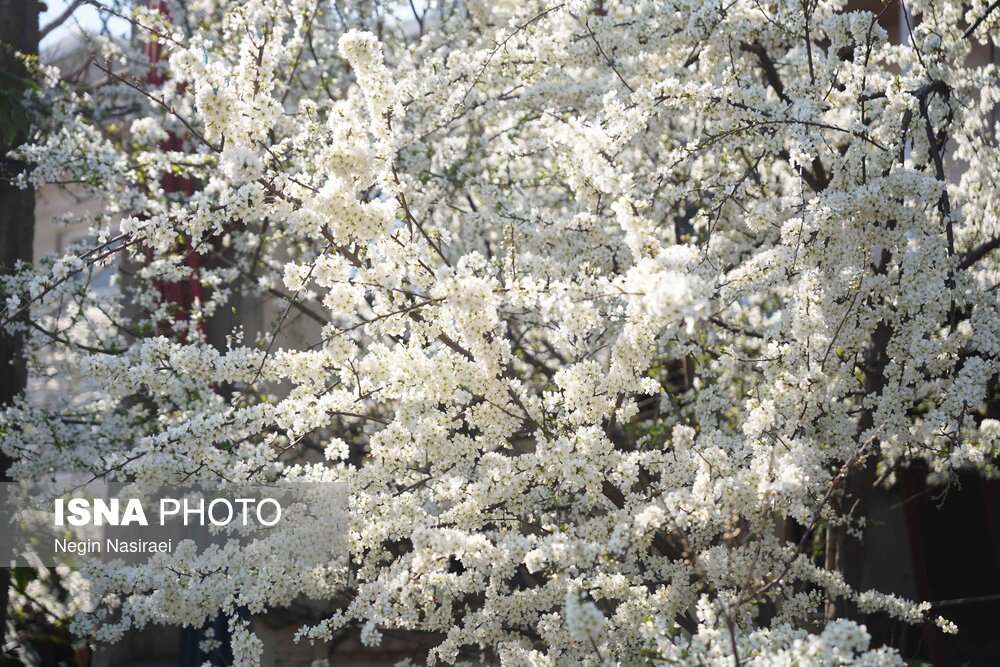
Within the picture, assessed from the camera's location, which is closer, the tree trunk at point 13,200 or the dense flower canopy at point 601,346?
the dense flower canopy at point 601,346

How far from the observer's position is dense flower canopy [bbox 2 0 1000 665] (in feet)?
11.3

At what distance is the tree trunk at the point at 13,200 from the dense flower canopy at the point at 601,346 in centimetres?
84

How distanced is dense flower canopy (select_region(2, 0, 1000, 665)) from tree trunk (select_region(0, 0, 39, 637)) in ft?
2.76

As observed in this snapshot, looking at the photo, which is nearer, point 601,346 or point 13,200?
point 601,346

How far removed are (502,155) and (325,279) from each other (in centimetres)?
310

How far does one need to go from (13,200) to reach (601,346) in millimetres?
4952

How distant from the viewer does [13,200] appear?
22.7 ft

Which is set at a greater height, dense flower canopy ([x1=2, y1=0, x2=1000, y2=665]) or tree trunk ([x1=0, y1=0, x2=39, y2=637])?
tree trunk ([x1=0, y1=0, x2=39, y2=637])

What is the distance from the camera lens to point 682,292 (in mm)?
2672

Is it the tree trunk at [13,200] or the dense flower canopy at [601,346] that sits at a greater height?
the tree trunk at [13,200]

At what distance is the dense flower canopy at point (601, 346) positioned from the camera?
3.43 metres

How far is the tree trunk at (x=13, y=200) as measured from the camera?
664 cm

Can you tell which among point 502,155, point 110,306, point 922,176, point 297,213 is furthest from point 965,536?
point 110,306

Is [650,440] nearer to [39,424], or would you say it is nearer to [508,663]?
[508,663]
